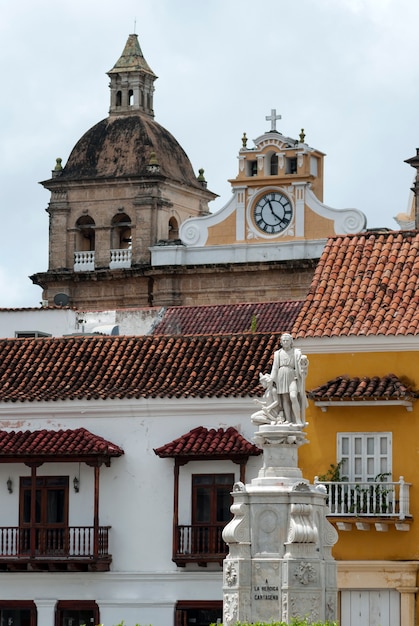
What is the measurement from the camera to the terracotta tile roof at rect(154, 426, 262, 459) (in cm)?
4603

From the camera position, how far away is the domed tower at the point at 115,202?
258 ft

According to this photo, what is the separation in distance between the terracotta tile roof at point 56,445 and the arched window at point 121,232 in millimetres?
32186

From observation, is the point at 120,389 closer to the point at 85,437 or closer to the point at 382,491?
the point at 85,437

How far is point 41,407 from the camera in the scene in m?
48.3

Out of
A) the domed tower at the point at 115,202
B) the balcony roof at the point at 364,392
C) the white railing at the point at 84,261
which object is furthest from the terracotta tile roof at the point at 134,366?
the white railing at the point at 84,261

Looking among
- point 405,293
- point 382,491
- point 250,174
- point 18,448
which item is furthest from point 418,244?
point 250,174

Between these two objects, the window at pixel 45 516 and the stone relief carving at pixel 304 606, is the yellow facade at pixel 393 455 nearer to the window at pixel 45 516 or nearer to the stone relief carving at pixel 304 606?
the window at pixel 45 516

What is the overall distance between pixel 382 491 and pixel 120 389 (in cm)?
640

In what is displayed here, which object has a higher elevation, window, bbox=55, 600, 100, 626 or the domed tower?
the domed tower

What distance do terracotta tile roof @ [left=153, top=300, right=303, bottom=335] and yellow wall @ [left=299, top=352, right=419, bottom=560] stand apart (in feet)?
40.3

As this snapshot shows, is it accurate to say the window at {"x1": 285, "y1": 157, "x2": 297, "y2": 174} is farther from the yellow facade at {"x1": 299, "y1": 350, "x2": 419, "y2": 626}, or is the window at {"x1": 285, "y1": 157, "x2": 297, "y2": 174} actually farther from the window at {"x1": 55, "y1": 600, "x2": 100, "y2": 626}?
the yellow facade at {"x1": 299, "y1": 350, "x2": 419, "y2": 626}

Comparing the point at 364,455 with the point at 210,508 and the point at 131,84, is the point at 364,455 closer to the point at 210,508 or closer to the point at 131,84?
the point at 210,508

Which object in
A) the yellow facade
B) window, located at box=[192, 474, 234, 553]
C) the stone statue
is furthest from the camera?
window, located at box=[192, 474, 234, 553]

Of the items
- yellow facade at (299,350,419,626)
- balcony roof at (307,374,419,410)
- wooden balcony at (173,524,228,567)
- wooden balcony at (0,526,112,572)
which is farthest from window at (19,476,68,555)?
balcony roof at (307,374,419,410)
